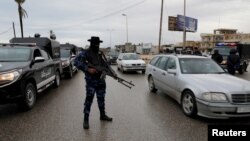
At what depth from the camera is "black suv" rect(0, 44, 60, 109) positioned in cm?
569

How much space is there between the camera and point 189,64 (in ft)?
23.0

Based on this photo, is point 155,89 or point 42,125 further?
point 155,89

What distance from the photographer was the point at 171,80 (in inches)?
272

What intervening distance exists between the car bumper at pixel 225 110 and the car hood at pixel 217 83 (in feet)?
1.00

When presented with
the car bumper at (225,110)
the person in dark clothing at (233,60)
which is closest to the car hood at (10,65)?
A: the car bumper at (225,110)

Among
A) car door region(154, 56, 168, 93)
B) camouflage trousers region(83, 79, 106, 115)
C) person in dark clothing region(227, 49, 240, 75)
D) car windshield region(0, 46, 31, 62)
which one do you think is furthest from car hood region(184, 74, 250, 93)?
person in dark clothing region(227, 49, 240, 75)

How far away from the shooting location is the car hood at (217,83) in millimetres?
5246

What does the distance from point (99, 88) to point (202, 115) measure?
2309mm

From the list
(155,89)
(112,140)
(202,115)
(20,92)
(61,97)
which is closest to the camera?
(112,140)

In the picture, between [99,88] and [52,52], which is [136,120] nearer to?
[99,88]

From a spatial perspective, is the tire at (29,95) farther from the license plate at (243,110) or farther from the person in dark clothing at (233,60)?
the person in dark clothing at (233,60)

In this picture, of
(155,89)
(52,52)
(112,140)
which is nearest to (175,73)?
(155,89)

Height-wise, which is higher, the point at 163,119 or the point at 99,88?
the point at 99,88

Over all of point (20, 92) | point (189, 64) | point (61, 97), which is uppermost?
point (189, 64)
